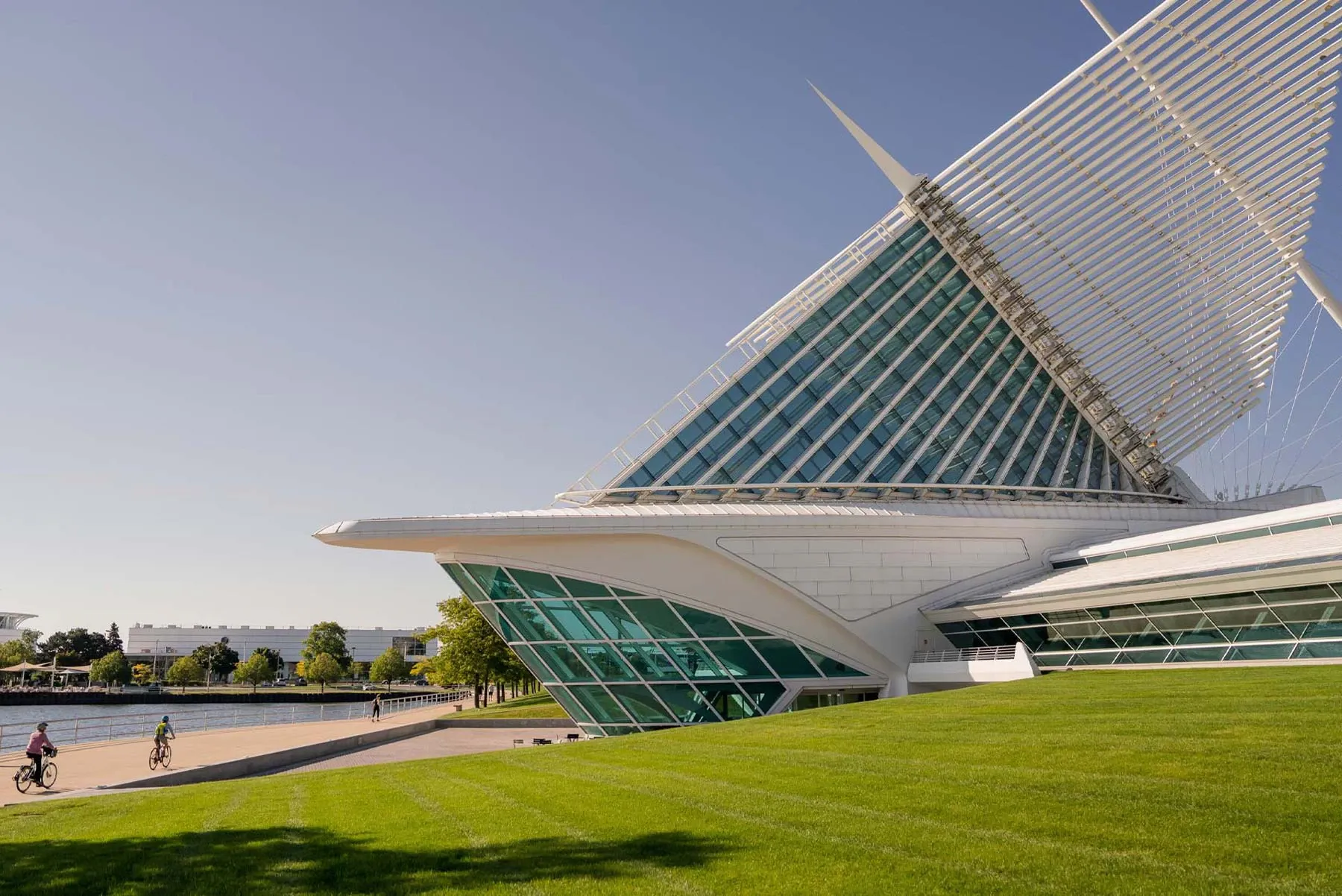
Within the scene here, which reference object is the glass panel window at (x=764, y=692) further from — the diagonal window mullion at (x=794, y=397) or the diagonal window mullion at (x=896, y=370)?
the diagonal window mullion at (x=896, y=370)

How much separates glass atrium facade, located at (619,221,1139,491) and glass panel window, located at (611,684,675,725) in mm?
7324

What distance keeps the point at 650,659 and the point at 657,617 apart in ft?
4.95

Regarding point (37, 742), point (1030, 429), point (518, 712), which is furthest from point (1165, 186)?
point (37, 742)

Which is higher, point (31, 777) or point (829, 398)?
point (829, 398)

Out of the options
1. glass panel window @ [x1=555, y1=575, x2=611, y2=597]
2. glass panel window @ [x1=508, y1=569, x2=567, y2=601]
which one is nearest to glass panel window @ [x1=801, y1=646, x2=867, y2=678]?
glass panel window @ [x1=555, y1=575, x2=611, y2=597]

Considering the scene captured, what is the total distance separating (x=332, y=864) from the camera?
8.89 m

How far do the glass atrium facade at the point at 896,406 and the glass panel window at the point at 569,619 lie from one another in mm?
5262

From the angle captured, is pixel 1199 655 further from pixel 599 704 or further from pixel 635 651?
pixel 599 704

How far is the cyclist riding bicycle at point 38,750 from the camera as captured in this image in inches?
764

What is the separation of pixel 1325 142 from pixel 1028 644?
991 inches

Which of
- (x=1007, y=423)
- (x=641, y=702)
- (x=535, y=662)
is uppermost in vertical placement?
(x=1007, y=423)

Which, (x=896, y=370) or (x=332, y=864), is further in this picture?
(x=896, y=370)

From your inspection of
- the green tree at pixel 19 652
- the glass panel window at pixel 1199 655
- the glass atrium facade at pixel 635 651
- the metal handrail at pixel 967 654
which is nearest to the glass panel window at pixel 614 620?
the glass atrium facade at pixel 635 651

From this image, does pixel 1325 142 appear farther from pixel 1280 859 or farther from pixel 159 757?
pixel 159 757
